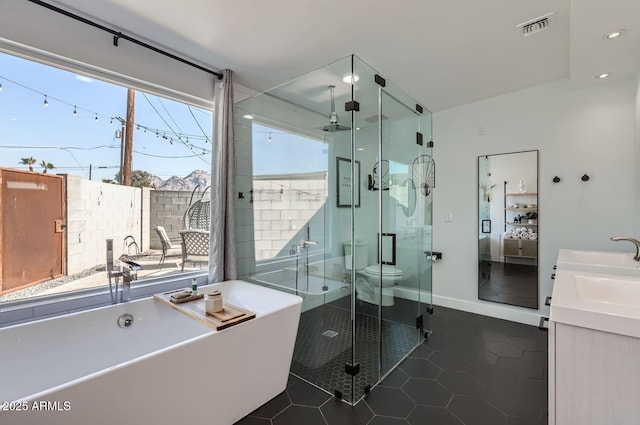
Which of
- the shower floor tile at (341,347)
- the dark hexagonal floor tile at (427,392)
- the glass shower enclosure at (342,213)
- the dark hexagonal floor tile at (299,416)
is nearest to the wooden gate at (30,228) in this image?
the glass shower enclosure at (342,213)

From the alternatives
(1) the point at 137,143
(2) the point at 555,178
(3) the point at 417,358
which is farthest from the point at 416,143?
(1) the point at 137,143

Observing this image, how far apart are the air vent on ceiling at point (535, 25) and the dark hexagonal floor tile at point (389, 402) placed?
2.75 meters

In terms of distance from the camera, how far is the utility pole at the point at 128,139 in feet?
7.94

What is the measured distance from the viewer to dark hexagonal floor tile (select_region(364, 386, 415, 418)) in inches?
74.0

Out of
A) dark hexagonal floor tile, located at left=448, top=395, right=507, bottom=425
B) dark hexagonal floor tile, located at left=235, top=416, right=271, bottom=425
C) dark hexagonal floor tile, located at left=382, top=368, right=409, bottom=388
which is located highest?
dark hexagonal floor tile, located at left=448, top=395, right=507, bottom=425

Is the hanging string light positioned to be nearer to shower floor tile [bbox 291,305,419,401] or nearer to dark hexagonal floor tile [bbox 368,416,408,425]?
shower floor tile [bbox 291,305,419,401]

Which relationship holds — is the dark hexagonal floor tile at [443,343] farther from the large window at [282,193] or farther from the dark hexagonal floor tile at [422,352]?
the large window at [282,193]

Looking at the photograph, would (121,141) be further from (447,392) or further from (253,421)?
(447,392)

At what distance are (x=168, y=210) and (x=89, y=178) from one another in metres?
0.67

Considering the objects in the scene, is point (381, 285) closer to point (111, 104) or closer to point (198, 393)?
point (198, 393)

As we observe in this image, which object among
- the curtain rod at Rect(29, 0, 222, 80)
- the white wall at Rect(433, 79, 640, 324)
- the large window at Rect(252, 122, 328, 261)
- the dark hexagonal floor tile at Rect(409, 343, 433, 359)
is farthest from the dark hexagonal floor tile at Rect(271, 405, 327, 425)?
the curtain rod at Rect(29, 0, 222, 80)

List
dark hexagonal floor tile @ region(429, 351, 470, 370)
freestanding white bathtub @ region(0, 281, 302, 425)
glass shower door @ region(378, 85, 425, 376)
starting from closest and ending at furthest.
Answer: freestanding white bathtub @ region(0, 281, 302, 425) < dark hexagonal floor tile @ region(429, 351, 470, 370) < glass shower door @ region(378, 85, 425, 376)

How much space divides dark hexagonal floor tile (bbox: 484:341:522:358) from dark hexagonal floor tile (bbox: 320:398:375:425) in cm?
146

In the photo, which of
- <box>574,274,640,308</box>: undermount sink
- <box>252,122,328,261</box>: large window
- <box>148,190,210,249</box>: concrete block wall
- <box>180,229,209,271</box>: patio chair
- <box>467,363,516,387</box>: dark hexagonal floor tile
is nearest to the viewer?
<box>574,274,640,308</box>: undermount sink
